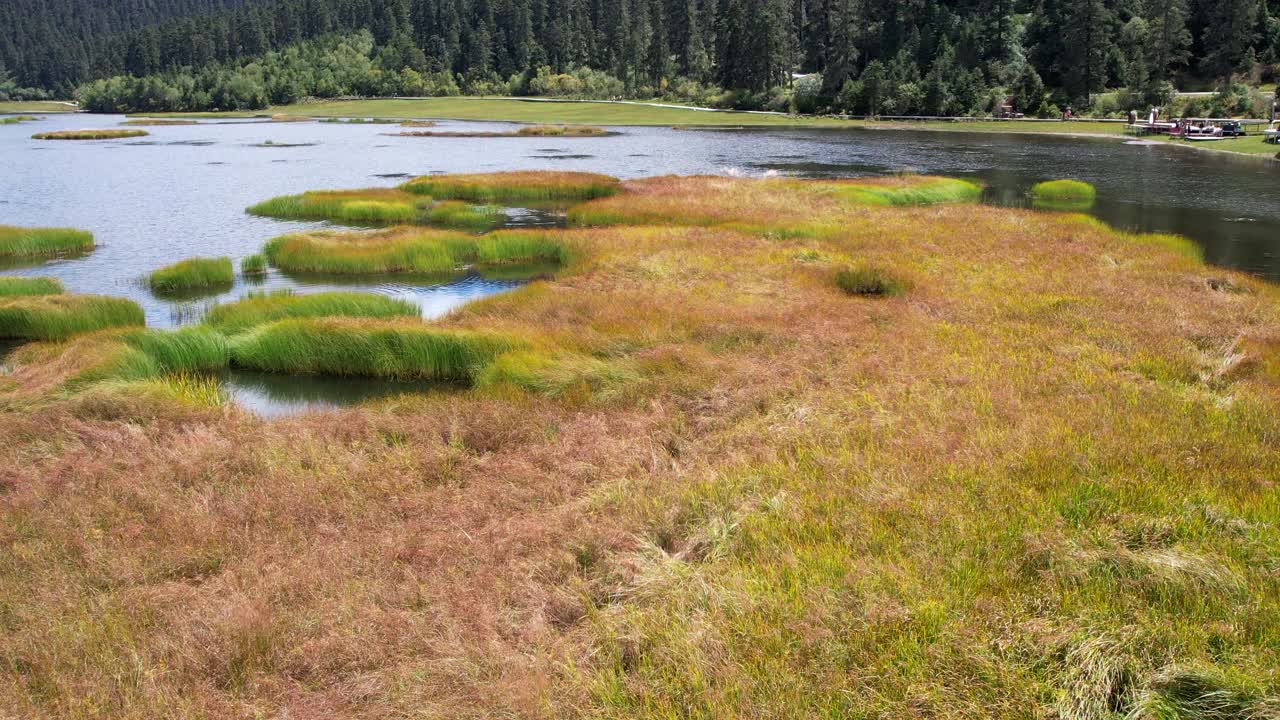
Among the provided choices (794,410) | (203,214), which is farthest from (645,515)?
(203,214)

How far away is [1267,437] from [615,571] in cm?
868

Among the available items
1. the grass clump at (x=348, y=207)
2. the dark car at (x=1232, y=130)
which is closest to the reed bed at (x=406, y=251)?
the grass clump at (x=348, y=207)

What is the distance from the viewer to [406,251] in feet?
103

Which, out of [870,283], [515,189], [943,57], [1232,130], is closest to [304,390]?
[870,283]

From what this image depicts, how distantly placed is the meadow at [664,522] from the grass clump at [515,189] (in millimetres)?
30293

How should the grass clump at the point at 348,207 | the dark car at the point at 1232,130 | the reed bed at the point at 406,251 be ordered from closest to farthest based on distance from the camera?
the reed bed at the point at 406,251, the grass clump at the point at 348,207, the dark car at the point at 1232,130

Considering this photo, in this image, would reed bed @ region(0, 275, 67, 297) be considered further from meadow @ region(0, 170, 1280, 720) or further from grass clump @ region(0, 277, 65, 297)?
meadow @ region(0, 170, 1280, 720)

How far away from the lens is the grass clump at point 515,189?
48.8 m

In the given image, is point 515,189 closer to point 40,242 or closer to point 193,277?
point 40,242

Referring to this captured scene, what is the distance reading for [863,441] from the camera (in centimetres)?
1181

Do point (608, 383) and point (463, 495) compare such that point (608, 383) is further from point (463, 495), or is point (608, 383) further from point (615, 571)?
point (615, 571)

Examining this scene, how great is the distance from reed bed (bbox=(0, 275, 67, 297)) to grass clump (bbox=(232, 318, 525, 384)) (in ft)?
29.7

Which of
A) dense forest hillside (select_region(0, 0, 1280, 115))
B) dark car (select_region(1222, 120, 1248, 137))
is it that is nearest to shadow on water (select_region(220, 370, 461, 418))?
dark car (select_region(1222, 120, 1248, 137))

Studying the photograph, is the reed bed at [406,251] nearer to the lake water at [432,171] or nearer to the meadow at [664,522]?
the lake water at [432,171]
